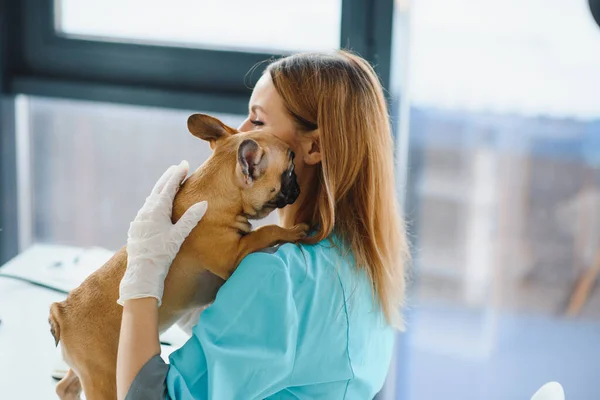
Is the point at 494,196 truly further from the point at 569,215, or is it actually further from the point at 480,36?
the point at 480,36

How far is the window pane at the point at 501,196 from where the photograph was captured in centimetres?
232

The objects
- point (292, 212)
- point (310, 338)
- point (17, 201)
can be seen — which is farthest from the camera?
point (17, 201)

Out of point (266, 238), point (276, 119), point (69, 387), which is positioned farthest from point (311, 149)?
point (69, 387)

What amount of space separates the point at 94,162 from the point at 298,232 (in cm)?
153

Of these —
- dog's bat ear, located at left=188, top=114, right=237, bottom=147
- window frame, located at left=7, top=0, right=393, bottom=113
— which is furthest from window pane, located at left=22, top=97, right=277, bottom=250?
dog's bat ear, located at left=188, top=114, right=237, bottom=147

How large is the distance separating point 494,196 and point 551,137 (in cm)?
26

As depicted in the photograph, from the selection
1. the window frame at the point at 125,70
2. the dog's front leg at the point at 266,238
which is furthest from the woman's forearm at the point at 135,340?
the window frame at the point at 125,70

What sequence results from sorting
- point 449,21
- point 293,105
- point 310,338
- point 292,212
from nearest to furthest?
point 310,338
point 293,105
point 292,212
point 449,21

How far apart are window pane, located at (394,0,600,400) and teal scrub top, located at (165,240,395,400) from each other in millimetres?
1052

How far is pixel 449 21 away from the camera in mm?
2320

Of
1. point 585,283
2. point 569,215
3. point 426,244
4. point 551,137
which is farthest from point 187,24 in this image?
point 585,283

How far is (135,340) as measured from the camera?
1.26 metres

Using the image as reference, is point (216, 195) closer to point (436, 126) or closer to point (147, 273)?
point (147, 273)

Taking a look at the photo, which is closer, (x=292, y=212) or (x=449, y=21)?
(x=292, y=212)
